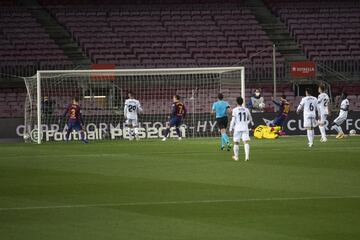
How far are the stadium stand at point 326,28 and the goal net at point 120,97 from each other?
26.4 feet

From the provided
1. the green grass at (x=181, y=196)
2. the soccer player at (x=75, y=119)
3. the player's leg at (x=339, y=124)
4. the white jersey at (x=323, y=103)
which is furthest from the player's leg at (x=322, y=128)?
the soccer player at (x=75, y=119)

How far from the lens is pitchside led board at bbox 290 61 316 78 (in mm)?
42844

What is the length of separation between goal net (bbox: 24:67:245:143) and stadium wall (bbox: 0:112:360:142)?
4 cm

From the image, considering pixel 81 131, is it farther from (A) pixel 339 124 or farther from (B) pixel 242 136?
(B) pixel 242 136

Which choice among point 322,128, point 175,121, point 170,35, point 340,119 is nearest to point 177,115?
point 175,121

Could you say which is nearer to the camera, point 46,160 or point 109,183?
point 109,183

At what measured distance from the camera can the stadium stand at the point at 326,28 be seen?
47.6 m

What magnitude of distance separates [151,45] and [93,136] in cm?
1047

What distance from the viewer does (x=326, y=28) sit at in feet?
167

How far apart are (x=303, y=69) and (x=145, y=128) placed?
8.52m

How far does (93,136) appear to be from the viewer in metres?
38.4

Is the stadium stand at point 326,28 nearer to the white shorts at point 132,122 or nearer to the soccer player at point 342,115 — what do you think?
the soccer player at point 342,115

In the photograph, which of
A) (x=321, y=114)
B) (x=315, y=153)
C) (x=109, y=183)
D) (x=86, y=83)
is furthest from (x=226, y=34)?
(x=109, y=183)

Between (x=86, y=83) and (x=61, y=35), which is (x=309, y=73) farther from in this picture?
(x=61, y=35)
